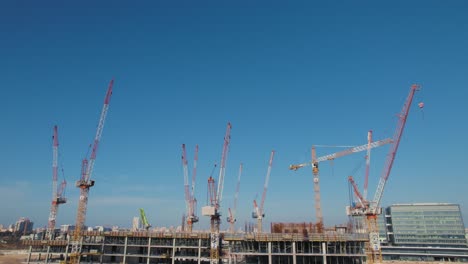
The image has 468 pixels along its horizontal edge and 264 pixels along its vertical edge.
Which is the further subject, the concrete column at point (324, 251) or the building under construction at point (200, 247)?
the building under construction at point (200, 247)

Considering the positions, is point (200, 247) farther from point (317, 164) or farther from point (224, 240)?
point (317, 164)

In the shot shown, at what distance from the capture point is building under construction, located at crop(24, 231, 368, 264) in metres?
89.8

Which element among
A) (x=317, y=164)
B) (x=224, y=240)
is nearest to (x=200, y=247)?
(x=224, y=240)

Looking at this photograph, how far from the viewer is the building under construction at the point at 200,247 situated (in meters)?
89.8

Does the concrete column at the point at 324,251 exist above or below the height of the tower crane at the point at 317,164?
below

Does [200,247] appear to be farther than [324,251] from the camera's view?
Yes

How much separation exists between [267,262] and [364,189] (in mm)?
51124

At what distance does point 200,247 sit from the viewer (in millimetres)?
103938

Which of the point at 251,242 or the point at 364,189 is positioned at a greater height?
the point at 364,189

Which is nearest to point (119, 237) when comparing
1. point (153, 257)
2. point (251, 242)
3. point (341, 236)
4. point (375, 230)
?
point (153, 257)

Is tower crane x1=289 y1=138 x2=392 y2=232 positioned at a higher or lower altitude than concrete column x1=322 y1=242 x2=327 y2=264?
higher

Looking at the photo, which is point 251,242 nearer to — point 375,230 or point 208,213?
point 208,213

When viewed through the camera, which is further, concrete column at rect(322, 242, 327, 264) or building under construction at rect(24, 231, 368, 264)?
building under construction at rect(24, 231, 368, 264)

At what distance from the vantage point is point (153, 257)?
10562cm
